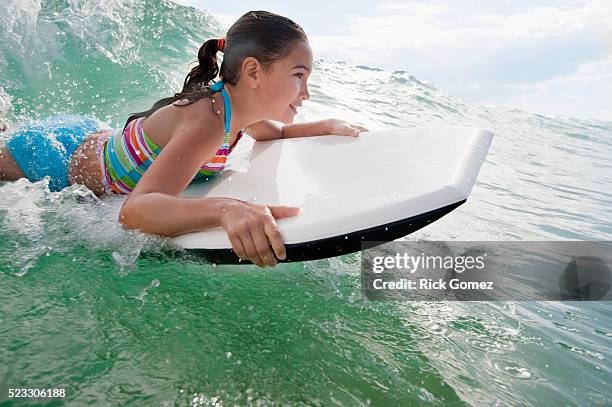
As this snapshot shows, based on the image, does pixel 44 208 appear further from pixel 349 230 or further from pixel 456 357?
pixel 456 357

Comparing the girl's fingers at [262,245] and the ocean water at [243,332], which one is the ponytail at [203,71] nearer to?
the ocean water at [243,332]

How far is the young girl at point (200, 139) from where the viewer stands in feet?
5.39

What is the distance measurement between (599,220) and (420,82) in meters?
11.0

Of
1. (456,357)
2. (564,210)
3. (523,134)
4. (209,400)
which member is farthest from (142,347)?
(523,134)

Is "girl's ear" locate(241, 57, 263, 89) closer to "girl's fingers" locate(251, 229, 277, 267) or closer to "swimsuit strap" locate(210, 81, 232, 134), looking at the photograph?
"swimsuit strap" locate(210, 81, 232, 134)

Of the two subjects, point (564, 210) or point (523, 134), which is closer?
point (564, 210)

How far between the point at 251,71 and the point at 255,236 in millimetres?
942

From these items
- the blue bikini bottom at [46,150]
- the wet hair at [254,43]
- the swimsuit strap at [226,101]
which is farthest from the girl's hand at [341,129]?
the blue bikini bottom at [46,150]

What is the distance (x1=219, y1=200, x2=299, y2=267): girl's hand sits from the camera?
1.49 m

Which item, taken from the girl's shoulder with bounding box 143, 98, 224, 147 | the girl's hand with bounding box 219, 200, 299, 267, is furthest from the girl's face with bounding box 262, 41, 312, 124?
the girl's hand with bounding box 219, 200, 299, 267

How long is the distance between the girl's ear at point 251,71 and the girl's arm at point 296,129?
70 cm

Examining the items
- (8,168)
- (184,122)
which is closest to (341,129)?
(184,122)

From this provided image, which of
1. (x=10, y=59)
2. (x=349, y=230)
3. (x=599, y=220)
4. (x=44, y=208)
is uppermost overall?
(x=10, y=59)

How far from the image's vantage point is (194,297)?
182 cm
